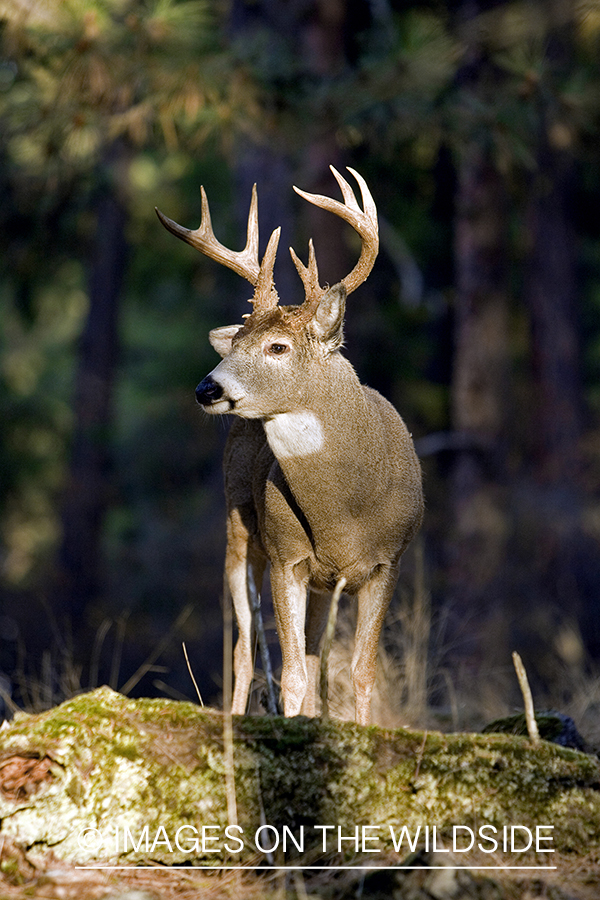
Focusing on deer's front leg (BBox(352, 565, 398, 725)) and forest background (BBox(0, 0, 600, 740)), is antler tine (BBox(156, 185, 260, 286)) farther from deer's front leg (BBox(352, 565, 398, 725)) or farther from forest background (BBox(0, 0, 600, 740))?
forest background (BBox(0, 0, 600, 740))

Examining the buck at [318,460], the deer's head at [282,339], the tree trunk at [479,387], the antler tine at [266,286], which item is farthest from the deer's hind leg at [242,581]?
the tree trunk at [479,387]

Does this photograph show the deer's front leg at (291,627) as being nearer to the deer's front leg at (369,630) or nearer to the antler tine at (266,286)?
the deer's front leg at (369,630)

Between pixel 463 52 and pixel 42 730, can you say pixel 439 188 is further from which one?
pixel 42 730

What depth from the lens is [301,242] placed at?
1609 centimetres

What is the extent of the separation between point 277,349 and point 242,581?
1757 millimetres

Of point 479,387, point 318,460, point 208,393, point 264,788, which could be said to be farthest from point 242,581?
point 479,387

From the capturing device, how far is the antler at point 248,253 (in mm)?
4938

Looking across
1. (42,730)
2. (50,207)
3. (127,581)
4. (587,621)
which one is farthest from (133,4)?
(127,581)

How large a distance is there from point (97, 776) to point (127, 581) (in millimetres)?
16507

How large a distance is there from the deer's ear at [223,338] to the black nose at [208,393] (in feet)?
1.75

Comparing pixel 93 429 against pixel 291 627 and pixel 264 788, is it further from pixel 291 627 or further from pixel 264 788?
pixel 264 788

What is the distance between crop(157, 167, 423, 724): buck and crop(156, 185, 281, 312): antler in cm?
1

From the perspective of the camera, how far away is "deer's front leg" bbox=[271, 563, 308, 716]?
15.7ft

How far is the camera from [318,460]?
4777 mm
